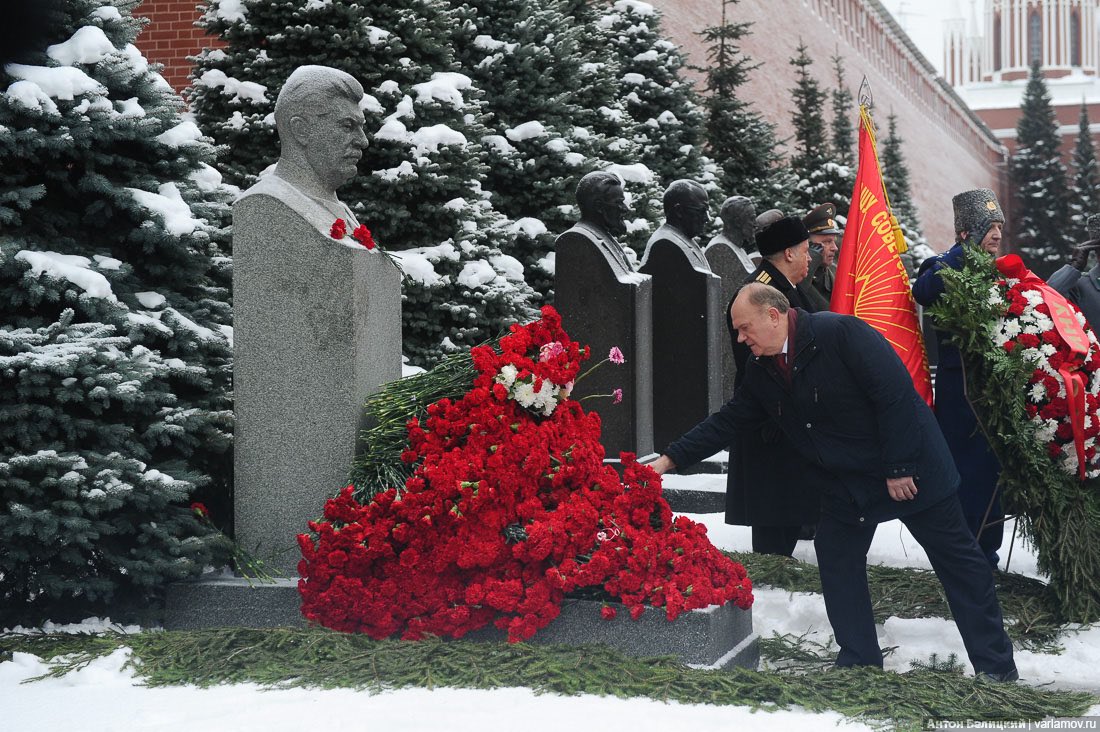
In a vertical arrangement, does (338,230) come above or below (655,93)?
below

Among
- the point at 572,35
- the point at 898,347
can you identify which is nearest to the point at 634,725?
the point at 898,347

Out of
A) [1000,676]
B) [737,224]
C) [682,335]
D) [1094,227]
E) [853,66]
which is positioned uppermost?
[853,66]

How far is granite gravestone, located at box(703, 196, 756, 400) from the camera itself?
10008 millimetres

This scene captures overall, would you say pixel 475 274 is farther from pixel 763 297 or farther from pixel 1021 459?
pixel 763 297

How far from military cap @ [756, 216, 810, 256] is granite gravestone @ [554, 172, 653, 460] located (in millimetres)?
1868

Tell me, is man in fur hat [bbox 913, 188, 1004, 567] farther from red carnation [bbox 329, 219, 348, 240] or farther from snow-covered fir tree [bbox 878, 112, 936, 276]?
snow-covered fir tree [bbox 878, 112, 936, 276]

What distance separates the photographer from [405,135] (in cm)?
868

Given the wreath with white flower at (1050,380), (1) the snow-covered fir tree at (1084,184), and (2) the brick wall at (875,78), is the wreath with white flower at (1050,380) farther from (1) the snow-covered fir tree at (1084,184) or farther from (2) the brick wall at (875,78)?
(1) the snow-covered fir tree at (1084,184)

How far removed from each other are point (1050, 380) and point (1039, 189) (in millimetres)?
68594

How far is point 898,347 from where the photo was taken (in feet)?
20.1

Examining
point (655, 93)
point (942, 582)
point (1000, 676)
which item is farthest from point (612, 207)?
point (655, 93)

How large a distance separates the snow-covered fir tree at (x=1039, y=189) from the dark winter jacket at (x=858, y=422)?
6410 cm

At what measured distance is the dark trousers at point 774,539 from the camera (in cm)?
616

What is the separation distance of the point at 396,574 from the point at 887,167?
119 feet
